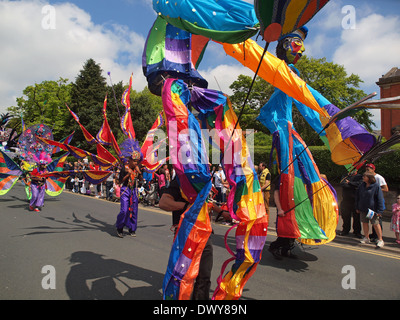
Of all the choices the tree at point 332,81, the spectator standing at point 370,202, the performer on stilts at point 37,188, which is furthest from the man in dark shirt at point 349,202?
the tree at point 332,81

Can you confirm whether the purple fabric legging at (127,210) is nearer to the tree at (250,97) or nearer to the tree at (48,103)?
the tree at (250,97)

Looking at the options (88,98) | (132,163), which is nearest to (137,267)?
(132,163)

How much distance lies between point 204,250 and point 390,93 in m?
24.0

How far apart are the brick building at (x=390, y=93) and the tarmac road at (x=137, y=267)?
17.9 m

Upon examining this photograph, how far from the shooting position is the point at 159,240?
20.6 ft

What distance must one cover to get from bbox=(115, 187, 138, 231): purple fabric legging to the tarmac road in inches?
11.7

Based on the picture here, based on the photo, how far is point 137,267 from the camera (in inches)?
177

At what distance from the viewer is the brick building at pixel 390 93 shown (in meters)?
21.1

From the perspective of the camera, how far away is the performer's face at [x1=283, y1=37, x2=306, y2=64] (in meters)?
4.20

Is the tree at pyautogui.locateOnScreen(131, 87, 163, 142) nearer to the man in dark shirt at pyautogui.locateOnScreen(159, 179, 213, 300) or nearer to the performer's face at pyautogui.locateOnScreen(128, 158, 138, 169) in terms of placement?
the performer's face at pyautogui.locateOnScreen(128, 158, 138, 169)

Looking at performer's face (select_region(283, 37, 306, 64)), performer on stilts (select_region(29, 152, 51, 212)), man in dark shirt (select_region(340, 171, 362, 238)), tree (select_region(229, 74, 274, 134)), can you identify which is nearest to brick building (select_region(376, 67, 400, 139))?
tree (select_region(229, 74, 274, 134))

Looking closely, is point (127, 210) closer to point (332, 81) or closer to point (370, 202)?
point (370, 202)
